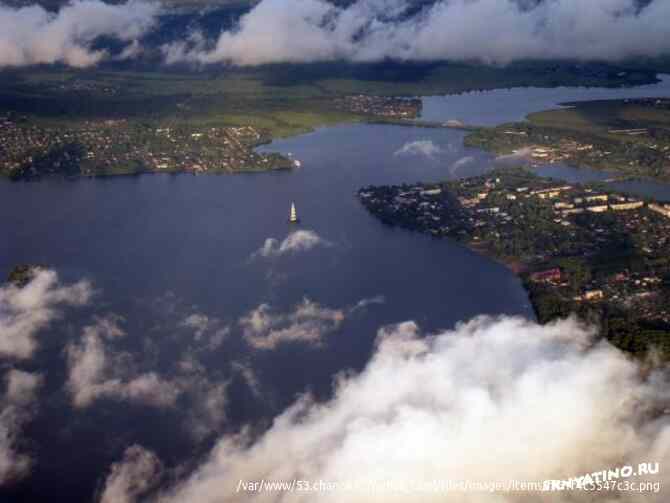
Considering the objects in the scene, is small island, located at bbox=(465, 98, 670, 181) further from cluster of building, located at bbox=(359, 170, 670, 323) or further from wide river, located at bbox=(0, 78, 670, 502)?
cluster of building, located at bbox=(359, 170, 670, 323)

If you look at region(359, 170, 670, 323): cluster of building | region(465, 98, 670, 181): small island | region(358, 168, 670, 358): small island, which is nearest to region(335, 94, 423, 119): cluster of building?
region(465, 98, 670, 181): small island

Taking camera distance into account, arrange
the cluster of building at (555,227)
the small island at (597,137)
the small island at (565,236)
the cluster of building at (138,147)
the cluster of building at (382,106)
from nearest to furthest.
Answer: the small island at (565,236) < the cluster of building at (555,227) < the small island at (597,137) < the cluster of building at (138,147) < the cluster of building at (382,106)

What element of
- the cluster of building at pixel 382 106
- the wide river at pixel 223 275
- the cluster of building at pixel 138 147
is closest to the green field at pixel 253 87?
the cluster of building at pixel 382 106

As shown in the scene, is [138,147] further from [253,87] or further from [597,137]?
[597,137]

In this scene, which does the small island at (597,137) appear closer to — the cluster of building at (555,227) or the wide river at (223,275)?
the wide river at (223,275)

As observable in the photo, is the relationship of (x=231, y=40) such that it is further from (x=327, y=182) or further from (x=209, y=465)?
(x=209, y=465)

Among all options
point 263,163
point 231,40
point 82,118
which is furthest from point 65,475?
point 231,40
